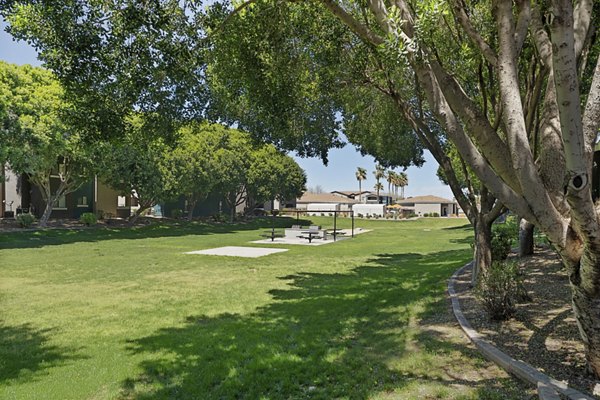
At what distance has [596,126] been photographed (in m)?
4.36

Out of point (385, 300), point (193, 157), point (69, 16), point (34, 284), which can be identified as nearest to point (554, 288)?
point (385, 300)

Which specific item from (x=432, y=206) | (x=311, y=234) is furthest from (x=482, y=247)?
(x=432, y=206)

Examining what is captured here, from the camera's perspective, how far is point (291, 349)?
6594 mm

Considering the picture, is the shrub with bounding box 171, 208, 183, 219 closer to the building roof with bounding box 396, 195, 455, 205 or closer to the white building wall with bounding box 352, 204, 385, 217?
the white building wall with bounding box 352, 204, 385, 217

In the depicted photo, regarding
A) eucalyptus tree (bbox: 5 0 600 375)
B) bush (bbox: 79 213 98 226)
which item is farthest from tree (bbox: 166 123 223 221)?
eucalyptus tree (bbox: 5 0 600 375)

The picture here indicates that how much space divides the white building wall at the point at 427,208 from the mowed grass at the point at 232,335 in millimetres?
79281

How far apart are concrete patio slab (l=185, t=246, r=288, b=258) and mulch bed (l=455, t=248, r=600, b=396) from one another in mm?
11281

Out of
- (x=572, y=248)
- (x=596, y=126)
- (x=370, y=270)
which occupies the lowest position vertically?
(x=370, y=270)

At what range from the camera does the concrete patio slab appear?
19875 millimetres

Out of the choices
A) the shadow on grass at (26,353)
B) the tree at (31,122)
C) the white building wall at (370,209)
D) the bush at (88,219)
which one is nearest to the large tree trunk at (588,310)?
the shadow on grass at (26,353)

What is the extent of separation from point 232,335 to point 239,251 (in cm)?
1401

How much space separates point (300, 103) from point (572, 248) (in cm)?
872

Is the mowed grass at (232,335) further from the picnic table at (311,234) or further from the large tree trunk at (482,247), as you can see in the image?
the picnic table at (311,234)

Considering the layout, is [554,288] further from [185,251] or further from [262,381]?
[185,251]
